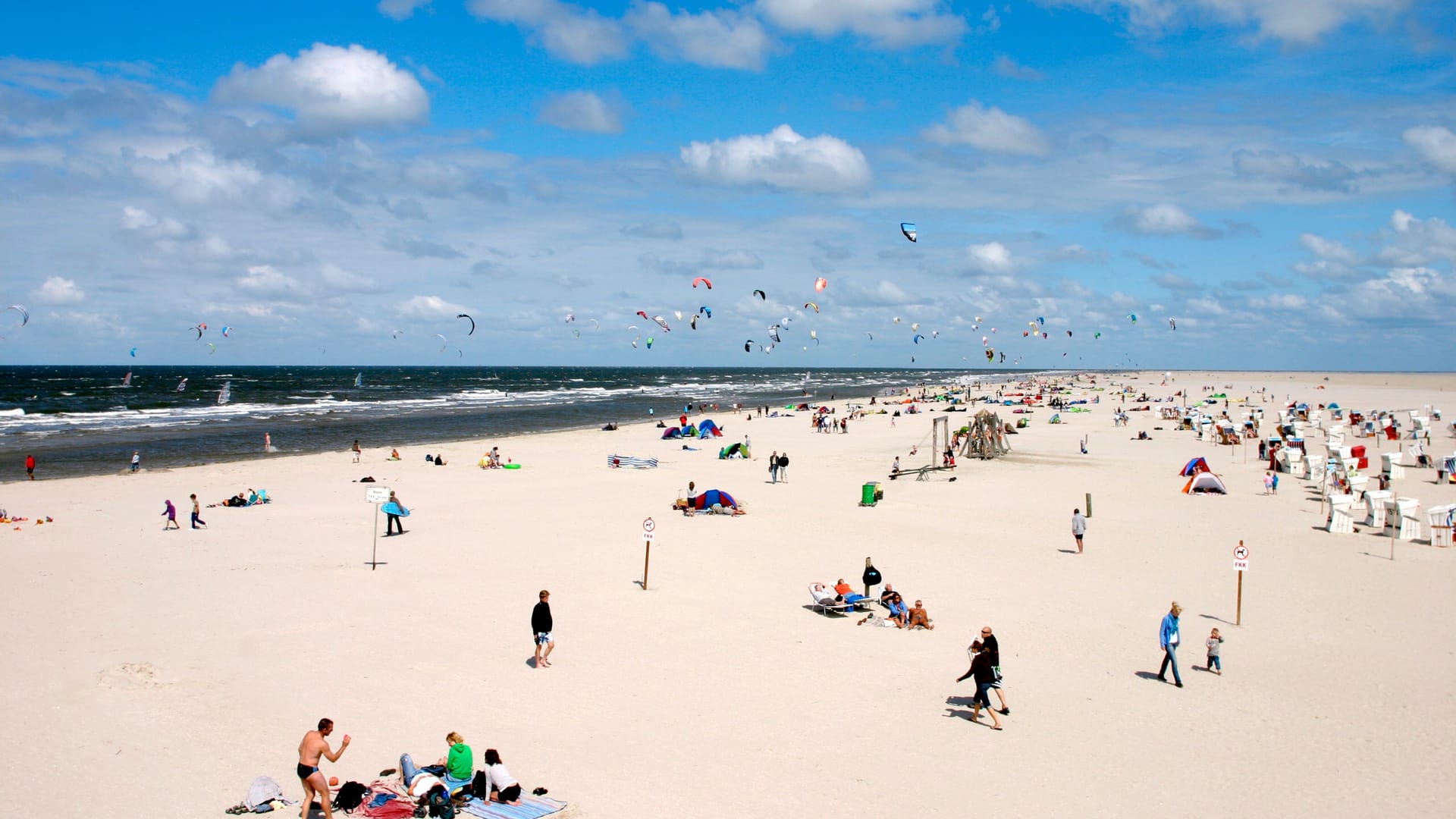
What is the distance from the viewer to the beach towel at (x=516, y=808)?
21.5 ft

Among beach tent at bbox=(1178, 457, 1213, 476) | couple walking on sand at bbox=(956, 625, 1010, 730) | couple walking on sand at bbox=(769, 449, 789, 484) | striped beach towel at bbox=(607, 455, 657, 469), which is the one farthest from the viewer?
striped beach towel at bbox=(607, 455, 657, 469)

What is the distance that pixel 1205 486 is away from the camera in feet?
73.7

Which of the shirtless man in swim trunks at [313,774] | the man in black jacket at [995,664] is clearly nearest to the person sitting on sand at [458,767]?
the shirtless man in swim trunks at [313,774]

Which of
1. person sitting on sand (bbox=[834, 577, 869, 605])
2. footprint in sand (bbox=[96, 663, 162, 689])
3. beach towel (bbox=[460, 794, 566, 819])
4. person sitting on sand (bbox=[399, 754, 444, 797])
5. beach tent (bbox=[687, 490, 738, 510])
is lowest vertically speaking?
beach towel (bbox=[460, 794, 566, 819])

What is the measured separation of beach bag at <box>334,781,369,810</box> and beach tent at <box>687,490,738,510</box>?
1314 centimetres

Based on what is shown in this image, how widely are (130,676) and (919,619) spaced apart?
30.3 feet

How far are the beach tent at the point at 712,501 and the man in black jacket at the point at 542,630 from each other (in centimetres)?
995

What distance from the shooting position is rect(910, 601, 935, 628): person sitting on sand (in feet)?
37.7

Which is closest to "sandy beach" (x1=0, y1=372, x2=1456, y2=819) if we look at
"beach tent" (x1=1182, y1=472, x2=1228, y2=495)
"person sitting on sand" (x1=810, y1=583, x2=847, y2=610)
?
"person sitting on sand" (x1=810, y1=583, x2=847, y2=610)

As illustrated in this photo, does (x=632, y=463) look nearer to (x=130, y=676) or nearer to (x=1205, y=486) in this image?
(x=1205, y=486)

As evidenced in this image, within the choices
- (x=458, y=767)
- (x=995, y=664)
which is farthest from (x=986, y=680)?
(x=458, y=767)

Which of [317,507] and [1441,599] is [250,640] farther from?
Result: [1441,599]

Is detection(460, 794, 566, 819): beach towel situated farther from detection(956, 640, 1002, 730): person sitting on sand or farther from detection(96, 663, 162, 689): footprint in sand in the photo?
detection(96, 663, 162, 689): footprint in sand

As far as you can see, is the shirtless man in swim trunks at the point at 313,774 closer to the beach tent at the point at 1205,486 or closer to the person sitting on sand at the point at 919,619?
the person sitting on sand at the point at 919,619
